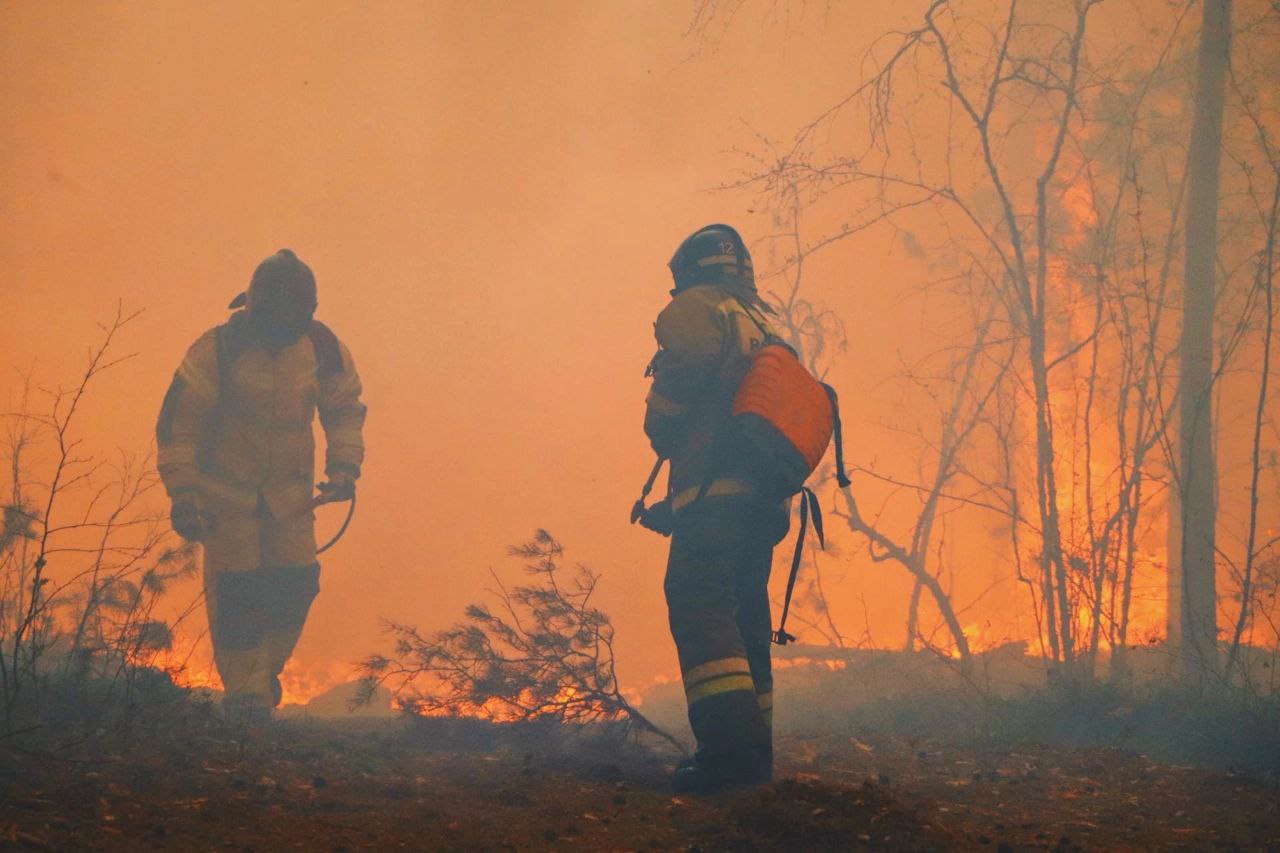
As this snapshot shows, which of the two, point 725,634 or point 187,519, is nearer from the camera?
point 725,634

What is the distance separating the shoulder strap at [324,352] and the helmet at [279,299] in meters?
0.20

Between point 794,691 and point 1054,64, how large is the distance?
5706 mm

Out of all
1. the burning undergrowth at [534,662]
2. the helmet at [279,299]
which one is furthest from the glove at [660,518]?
the helmet at [279,299]

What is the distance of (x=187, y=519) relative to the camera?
5.95 m

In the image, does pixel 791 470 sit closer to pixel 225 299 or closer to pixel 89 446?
pixel 89 446

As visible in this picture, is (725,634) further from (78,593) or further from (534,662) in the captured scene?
(78,593)

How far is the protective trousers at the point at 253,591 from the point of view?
6.13m

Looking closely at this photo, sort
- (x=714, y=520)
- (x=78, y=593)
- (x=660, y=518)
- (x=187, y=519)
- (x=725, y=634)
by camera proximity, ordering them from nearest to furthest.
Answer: (x=725, y=634)
(x=714, y=520)
(x=660, y=518)
(x=187, y=519)
(x=78, y=593)

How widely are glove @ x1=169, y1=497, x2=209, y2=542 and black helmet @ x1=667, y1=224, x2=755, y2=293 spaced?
11.3 ft

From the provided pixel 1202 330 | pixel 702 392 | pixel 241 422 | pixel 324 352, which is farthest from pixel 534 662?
pixel 1202 330

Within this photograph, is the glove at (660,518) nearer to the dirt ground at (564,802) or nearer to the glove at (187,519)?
the dirt ground at (564,802)

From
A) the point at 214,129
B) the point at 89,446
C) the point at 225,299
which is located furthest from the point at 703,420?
the point at 214,129

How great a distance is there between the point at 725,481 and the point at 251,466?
359 centimetres

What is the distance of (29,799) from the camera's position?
2.83m
